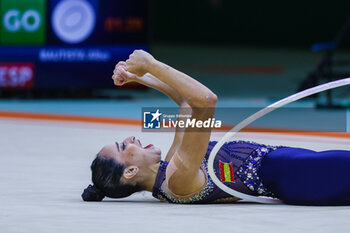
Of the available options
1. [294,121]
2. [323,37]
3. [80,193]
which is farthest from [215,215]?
[323,37]

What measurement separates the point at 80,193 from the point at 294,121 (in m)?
6.13

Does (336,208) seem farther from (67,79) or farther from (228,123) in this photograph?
(67,79)

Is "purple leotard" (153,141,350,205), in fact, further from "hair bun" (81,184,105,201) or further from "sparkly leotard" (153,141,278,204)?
"hair bun" (81,184,105,201)

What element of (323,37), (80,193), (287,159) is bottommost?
(323,37)

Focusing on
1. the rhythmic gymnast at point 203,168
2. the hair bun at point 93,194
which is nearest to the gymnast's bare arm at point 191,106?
the rhythmic gymnast at point 203,168

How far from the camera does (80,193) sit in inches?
222

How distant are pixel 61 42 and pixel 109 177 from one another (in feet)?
32.0

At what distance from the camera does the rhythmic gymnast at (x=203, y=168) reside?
461 cm

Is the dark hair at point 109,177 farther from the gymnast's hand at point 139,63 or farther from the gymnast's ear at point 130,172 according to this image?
the gymnast's hand at point 139,63

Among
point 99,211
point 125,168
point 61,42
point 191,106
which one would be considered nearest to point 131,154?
point 125,168

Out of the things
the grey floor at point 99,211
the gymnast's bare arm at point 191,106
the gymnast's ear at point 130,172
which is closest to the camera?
the grey floor at point 99,211

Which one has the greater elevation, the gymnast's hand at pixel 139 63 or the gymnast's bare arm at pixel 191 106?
the gymnast's hand at pixel 139 63

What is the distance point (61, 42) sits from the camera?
14.3m

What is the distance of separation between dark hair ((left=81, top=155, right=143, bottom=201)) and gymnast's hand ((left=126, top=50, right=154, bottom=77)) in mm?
532
